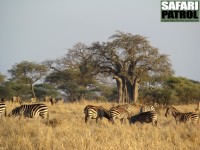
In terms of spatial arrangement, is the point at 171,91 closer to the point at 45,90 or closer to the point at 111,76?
the point at 111,76

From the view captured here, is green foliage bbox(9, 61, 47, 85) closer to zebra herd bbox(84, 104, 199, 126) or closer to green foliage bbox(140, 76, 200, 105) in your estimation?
green foliage bbox(140, 76, 200, 105)

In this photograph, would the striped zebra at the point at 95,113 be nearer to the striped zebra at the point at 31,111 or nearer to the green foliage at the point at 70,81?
the striped zebra at the point at 31,111

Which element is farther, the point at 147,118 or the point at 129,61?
the point at 129,61

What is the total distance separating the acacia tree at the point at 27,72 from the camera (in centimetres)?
4307

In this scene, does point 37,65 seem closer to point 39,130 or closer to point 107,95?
point 107,95

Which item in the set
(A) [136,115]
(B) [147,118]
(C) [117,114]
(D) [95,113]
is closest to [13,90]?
(D) [95,113]

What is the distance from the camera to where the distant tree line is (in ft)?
107

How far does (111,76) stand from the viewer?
34031 mm

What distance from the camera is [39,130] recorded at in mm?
10086

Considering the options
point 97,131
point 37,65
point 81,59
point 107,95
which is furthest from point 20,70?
point 97,131

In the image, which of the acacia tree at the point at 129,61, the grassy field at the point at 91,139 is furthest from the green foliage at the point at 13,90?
the grassy field at the point at 91,139

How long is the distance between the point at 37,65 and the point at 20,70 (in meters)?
1.74

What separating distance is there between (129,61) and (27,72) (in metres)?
14.1

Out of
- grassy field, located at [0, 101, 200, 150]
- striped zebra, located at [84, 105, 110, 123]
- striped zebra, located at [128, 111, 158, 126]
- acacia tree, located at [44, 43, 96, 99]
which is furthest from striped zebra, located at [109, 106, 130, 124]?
acacia tree, located at [44, 43, 96, 99]
